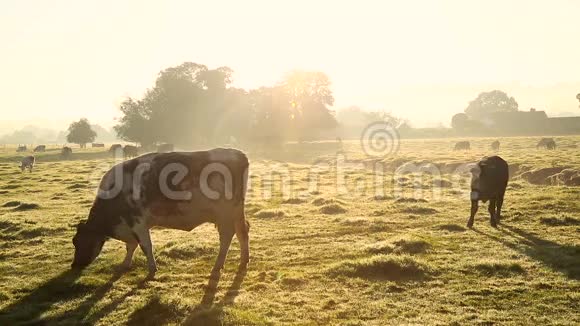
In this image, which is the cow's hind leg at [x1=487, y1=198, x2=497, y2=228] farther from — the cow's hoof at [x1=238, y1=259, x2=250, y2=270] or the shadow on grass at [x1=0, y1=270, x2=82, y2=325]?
the shadow on grass at [x1=0, y1=270, x2=82, y2=325]

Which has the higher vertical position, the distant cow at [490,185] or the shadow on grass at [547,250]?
the distant cow at [490,185]

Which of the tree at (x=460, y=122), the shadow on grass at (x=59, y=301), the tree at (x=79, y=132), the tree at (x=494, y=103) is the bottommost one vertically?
the shadow on grass at (x=59, y=301)

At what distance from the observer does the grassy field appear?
27.0ft

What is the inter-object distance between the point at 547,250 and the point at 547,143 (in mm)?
50607

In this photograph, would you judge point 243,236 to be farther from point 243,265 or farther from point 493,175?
point 493,175

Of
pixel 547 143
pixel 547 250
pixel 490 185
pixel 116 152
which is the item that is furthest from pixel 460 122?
pixel 547 250

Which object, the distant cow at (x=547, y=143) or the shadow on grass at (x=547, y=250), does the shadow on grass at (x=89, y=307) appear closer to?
the shadow on grass at (x=547, y=250)

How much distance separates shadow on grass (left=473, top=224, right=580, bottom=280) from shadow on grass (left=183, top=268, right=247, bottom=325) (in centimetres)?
761

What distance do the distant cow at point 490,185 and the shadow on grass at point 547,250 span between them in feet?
4.01

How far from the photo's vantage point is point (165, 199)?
10117mm

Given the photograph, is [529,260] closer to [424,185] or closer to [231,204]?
[231,204]

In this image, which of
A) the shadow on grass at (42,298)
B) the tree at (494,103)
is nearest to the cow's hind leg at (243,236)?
the shadow on grass at (42,298)

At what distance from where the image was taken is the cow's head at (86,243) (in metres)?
10.6

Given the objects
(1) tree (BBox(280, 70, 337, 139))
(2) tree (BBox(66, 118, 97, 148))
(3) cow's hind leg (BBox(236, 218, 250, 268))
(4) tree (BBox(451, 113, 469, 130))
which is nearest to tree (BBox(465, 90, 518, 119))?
(4) tree (BBox(451, 113, 469, 130))
